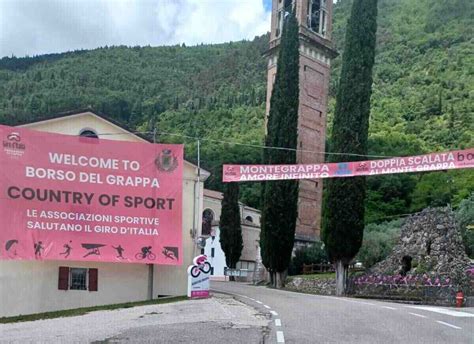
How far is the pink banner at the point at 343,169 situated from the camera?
22234mm

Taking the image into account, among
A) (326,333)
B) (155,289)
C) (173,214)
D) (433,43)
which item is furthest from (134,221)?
(433,43)

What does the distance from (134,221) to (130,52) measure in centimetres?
11071

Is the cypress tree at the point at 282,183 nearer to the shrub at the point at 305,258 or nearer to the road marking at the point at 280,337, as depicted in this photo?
the shrub at the point at 305,258

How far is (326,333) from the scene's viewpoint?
12281 mm

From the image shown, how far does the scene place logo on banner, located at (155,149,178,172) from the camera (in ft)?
80.9

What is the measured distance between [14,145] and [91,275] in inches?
234

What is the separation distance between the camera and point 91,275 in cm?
2452

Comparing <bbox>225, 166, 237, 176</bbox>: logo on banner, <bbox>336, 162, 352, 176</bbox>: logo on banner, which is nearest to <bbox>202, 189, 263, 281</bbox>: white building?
<bbox>225, 166, 237, 176</bbox>: logo on banner

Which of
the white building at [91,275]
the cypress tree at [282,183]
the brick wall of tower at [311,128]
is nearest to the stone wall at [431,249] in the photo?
the cypress tree at [282,183]

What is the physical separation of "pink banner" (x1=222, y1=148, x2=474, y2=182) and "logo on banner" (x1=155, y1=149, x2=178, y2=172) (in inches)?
117

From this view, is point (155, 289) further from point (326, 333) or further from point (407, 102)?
point (407, 102)

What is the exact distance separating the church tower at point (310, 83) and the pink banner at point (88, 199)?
3311 cm

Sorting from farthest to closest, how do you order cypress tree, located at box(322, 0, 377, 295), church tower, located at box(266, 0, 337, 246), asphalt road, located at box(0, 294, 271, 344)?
church tower, located at box(266, 0, 337, 246)
cypress tree, located at box(322, 0, 377, 295)
asphalt road, located at box(0, 294, 271, 344)

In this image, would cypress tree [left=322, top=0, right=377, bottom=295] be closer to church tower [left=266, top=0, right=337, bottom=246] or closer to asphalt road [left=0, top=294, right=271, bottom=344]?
asphalt road [left=0, top=294, right=271, bottom=344]
